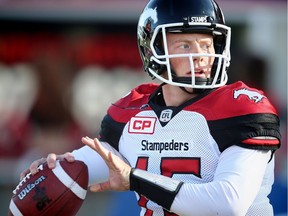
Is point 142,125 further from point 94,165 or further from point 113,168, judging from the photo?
Result: point 113,168

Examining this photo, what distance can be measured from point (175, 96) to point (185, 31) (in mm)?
312

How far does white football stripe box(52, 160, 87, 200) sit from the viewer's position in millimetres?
4242

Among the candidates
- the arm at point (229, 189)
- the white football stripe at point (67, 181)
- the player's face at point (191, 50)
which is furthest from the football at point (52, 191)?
the player's face at point (191, 50)

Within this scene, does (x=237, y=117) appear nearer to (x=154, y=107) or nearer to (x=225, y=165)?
(x=225, y=165)

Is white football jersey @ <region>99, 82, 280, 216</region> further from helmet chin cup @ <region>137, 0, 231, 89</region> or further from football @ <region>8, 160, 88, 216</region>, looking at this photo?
football @ <region>8, 160, 88, 216</region>

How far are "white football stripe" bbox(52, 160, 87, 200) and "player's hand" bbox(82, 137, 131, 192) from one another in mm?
228

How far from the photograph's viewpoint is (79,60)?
1020 centimetres

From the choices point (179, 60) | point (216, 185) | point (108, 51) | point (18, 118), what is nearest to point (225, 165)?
point (216, 185)

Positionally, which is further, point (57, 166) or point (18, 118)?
point (18, 118)

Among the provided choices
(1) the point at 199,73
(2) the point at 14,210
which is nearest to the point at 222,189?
(1) the point at 199,73

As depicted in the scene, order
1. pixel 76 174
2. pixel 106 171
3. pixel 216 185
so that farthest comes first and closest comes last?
pixel 106 171 → pixel 76 174 → pixel 216 185

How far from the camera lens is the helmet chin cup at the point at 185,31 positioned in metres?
4.26

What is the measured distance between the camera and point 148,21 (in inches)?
175

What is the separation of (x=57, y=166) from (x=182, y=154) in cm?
55
